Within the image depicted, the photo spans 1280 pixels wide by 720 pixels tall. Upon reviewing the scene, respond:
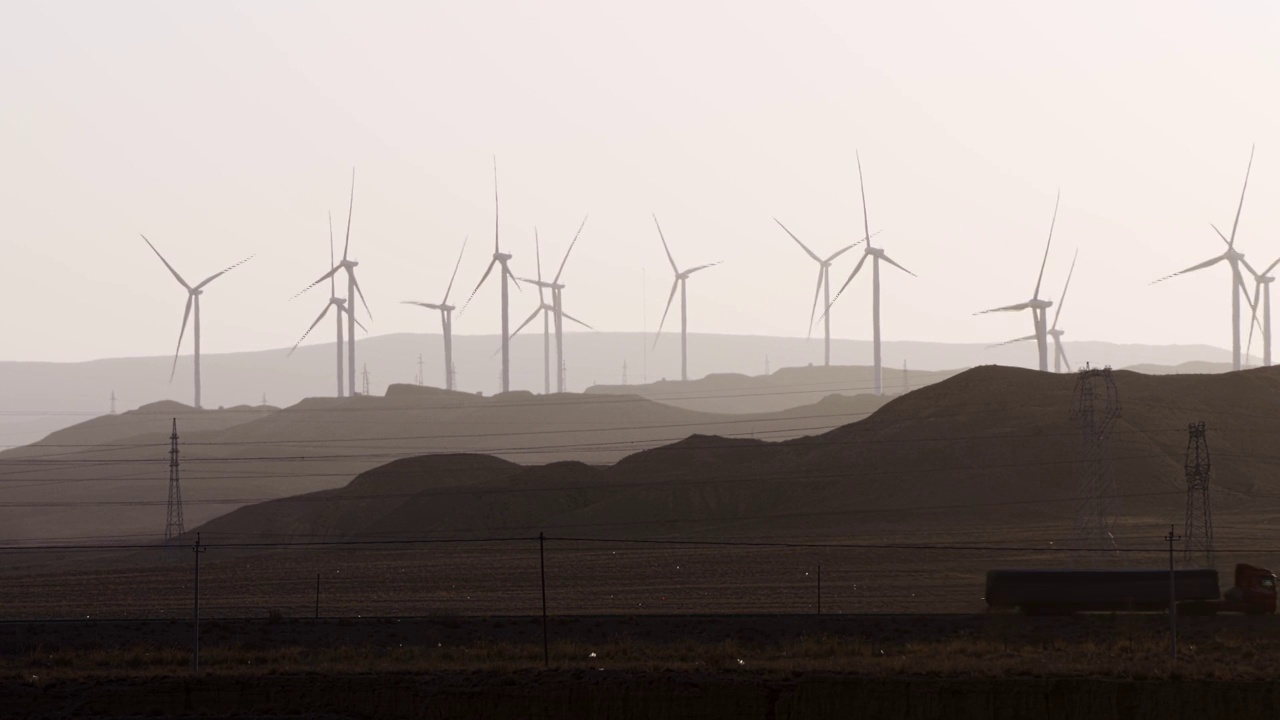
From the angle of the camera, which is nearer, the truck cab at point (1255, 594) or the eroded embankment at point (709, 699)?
the eroded embankment at point (709, 699)

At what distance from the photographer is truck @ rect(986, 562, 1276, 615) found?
52.8 meters

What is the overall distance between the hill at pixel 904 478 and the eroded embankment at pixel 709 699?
59.2 m

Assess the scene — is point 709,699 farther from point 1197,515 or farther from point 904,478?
point 904,478

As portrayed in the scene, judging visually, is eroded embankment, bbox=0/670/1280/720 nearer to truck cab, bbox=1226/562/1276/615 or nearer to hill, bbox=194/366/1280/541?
truck cab, bbox=1226/562/1276/615

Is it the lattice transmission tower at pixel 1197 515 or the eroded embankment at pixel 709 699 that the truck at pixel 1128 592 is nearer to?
the lattice transmission tower at pixel 1197 515

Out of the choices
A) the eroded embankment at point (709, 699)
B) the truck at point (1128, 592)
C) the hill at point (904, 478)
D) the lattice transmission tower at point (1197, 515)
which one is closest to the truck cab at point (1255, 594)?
the truck at point (1128, 592)

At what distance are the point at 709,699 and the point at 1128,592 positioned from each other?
21502mm

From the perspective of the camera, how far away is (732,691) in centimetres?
3644

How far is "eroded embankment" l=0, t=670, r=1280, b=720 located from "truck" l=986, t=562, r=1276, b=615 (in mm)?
15505

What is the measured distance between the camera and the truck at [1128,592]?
2077 inches

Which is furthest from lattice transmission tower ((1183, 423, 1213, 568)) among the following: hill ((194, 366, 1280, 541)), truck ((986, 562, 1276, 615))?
hill ((194, 366, 1280, 541))

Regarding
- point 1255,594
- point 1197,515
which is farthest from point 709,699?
point 1197,515

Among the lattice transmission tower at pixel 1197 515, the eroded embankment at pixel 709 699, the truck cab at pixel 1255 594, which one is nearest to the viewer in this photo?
the eroded embankment at pixel 709 699

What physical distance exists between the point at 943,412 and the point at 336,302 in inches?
3038
